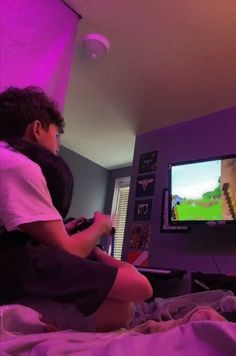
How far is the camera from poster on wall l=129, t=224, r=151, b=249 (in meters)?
2.40

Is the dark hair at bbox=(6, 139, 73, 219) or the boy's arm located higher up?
the dark hair at bbox=(6, 139, 73, 219)

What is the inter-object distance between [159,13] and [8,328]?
145 centimetres

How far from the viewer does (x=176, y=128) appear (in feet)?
8.26

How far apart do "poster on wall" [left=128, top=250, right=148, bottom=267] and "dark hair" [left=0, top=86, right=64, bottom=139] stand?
1.61 meters

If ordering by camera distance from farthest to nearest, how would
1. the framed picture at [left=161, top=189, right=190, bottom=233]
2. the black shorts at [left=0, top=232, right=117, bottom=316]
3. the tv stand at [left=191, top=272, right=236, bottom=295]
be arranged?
the framed picture at [left=161, top=189, right=190, bottom=233], the tv stand at [left=191, top=272, right=236, bottom=295], the black shorts at [left=0, top=232, right=117, bottom=316]

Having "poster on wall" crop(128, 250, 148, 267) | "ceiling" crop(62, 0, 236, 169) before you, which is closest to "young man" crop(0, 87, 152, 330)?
"ceiling" crop(62, 0, 236, 169)

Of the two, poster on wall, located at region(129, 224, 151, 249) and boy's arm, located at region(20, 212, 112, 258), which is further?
poster on wall, located at region(129, 224, 151, 249)

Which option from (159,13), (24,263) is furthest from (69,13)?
(24,263)

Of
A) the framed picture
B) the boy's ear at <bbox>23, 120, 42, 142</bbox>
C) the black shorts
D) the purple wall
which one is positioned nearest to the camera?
the black shorts

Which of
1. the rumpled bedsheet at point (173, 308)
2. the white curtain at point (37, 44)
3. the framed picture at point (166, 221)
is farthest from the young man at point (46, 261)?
the framed picture at point (166, 221)

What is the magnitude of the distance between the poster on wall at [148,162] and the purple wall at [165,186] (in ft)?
0.11

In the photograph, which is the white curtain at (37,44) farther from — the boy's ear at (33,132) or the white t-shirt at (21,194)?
the white t-shirt at (21,194)

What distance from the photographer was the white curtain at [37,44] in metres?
1.21

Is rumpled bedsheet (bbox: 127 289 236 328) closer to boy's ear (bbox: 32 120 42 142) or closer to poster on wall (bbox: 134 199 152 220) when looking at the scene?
boy's ear (bbox: 32 120 42 142)
